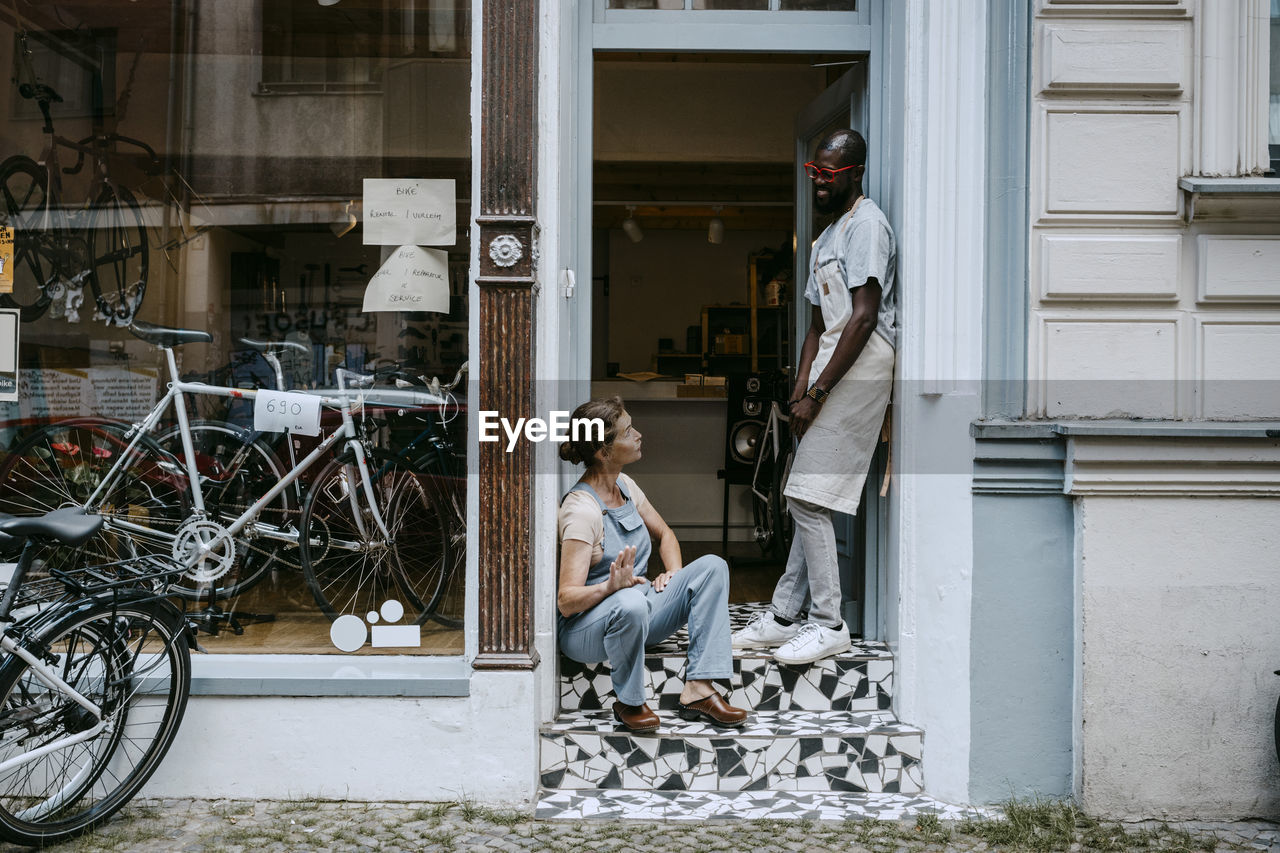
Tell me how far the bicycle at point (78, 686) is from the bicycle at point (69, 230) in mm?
1446

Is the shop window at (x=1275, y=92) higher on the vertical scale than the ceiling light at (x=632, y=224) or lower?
lower

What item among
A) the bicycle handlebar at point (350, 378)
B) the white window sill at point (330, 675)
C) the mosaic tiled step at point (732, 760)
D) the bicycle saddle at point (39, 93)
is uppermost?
the bicycle saddle at point (39, 93)

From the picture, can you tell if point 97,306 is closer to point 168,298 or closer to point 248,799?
point 168,298

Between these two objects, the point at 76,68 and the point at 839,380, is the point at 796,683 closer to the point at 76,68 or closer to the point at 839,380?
the point at 839,380

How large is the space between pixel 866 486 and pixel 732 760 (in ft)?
4.45

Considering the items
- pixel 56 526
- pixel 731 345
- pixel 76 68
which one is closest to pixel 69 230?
pixel 76 68

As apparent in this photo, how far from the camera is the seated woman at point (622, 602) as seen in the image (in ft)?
13.1

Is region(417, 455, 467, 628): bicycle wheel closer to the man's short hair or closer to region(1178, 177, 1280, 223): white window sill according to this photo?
the man's short hair

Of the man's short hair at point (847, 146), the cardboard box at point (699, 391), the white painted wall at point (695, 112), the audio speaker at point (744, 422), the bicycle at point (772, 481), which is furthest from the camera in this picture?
the cardboard box at point (699, 391)

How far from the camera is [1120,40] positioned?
12.8 feet

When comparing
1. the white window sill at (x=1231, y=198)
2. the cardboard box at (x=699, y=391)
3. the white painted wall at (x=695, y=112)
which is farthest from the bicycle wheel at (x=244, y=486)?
the white painted wall at (x=695, y=112)

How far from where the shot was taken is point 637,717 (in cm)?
402

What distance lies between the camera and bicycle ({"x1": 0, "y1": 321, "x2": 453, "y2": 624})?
4.45 metres

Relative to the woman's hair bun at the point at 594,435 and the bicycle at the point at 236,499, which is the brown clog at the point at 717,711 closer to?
the woman's hair bun at the point at 594,435
